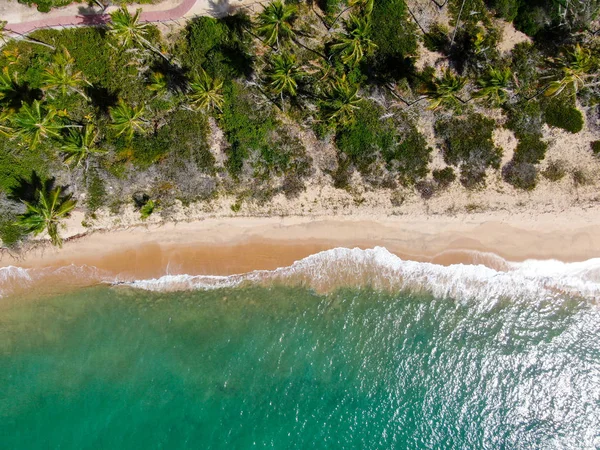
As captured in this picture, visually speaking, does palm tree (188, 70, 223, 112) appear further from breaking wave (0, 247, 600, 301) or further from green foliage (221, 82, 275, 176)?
breaking wave (0, 247, 600, 301)

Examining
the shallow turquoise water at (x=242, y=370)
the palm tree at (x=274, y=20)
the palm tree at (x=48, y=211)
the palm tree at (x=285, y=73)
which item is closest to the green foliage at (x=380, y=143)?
the palm tree at (x=285, y=73)

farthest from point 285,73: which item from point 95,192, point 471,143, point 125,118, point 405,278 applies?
point 405,278

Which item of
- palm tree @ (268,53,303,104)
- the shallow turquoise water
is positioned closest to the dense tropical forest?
palm tree @ (268,53,303,104)

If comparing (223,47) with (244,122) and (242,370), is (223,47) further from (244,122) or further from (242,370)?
(242,370)

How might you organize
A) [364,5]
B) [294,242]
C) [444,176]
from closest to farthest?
[364,5] → [444,176] → [294,242]

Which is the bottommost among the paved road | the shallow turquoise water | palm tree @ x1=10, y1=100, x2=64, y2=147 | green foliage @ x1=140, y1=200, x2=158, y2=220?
the shallow turquoise water

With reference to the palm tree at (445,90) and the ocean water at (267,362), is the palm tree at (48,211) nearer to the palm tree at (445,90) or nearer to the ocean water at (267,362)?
the ocean water at (267,362)

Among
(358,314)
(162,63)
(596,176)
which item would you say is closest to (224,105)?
(162,63)
